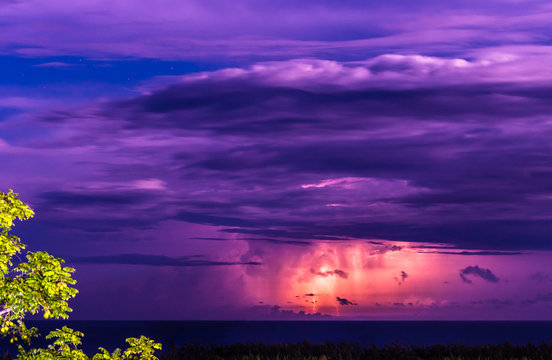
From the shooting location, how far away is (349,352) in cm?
2427

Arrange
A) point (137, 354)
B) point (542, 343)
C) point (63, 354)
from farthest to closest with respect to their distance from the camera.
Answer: point (542, 343) → point (137, 354) → point (63, 354)

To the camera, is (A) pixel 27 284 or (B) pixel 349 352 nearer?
(A) pixel 27 284

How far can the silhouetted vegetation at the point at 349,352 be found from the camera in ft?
80.0

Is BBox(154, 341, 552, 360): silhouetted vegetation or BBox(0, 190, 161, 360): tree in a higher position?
BBox(0, 190, 161, 360): tree

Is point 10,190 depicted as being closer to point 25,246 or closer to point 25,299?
point 25,246

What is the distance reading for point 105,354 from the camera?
15.6 metres

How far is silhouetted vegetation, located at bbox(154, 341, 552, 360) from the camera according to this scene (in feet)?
80.0

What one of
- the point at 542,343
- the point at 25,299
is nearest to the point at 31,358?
the point at 25,299

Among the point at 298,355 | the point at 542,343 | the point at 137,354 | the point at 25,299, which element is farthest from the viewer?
the point at 542,343

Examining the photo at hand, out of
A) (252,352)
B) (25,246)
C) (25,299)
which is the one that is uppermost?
(25,246)

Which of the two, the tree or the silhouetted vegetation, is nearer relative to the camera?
the tree

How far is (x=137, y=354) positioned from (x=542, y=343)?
16323mm

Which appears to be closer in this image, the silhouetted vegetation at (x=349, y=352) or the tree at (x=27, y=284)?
the tree at (x=27, y=284)

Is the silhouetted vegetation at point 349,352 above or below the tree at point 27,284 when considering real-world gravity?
below
